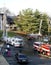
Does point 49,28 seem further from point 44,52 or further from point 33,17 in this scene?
point 44,52

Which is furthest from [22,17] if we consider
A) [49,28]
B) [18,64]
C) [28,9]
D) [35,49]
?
[18,64]

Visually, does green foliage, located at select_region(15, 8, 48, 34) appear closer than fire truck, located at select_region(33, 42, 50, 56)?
No

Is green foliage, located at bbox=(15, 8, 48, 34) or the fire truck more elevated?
green foliage, located at bbox=(15, 8, 48, 34)

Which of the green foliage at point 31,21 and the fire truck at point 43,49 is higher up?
the green foliage at point 31,21

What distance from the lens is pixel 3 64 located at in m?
26.9

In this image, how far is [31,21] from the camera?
233 ft

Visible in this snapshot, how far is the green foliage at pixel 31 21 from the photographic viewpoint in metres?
70.9

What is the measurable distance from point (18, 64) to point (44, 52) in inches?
352

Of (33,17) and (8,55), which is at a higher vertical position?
(33,17)

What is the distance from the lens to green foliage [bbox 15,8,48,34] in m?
70.9

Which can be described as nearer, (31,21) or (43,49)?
(43,49)

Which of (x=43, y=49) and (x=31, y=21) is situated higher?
(x=31, y=21)

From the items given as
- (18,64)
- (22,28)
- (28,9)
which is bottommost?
(18,64)

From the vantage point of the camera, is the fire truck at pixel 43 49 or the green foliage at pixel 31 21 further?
the green foliage at pixel 31 21
